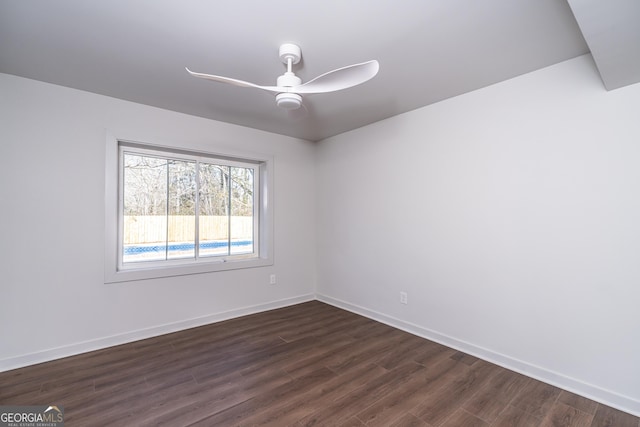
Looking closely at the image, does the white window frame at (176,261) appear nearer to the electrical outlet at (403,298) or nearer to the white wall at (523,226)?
the white wall at (523,226)

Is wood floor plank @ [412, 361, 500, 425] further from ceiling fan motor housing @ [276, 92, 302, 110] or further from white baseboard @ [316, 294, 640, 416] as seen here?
ceiling fan motor housing @ [276, 92, 302, 110]

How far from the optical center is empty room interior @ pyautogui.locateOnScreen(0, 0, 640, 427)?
1.75 metres

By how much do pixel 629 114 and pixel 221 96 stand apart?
10.1ft

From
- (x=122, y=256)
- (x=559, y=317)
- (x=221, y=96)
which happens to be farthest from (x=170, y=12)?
(x=559, y=317)

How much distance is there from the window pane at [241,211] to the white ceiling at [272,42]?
1263mm

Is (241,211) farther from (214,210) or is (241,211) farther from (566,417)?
(566,417)

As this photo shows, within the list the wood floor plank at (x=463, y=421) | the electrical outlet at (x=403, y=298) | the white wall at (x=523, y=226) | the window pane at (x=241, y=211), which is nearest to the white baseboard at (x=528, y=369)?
the white wall at (x=523, y=226)

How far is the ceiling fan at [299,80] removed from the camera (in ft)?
4.96

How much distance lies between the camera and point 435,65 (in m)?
2.16

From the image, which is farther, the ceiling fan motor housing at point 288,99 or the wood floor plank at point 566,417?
the ceiling fan motor housing at point 288,99

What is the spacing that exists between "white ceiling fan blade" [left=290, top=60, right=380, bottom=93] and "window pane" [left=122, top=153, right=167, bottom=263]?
216 cm

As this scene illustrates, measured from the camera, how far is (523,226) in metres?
2.27

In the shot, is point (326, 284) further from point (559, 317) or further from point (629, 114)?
point (629, 114)

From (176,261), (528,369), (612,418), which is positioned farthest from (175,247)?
(612,418)
